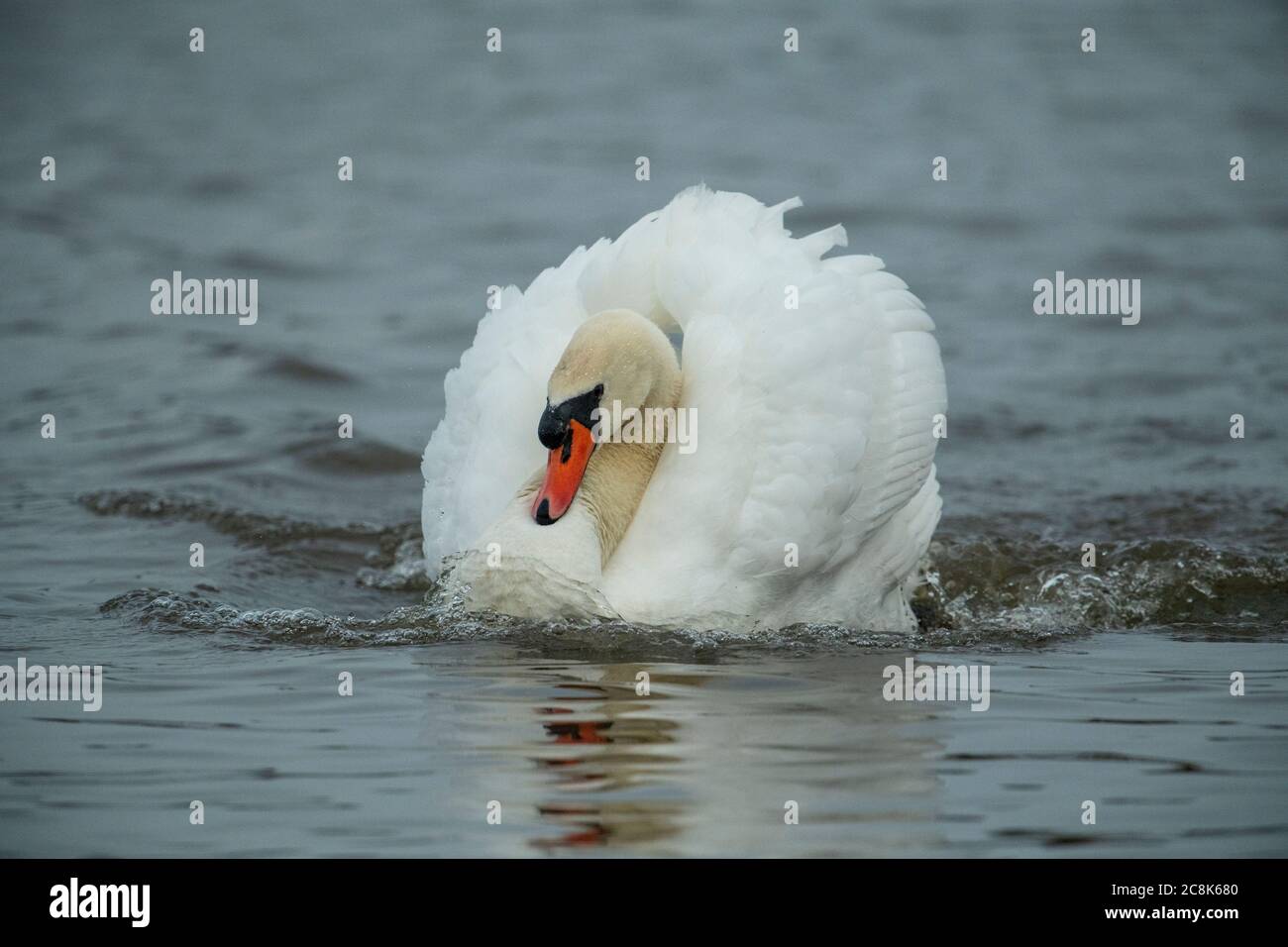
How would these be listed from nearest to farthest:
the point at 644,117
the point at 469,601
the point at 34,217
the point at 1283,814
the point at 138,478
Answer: the point at 1283,814
the point at 469,601
the point at 138,478
the point at 34,217
the point at 644,117

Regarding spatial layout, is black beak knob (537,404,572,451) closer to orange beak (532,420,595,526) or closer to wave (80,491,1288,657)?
orange beak (532,420,595,526)

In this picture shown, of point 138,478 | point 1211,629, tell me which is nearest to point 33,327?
point 138,478

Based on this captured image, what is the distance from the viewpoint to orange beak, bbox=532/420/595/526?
7.03 metres

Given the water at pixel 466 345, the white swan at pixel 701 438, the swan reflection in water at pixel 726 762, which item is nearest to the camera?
the swan reflection in water at pixel 726 762

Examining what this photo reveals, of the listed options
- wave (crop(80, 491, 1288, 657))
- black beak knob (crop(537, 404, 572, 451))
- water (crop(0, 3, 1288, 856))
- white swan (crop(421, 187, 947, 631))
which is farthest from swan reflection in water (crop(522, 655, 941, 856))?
black beak knob (crop(537, 404, 572, 451))

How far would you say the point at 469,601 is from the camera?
6.98 m

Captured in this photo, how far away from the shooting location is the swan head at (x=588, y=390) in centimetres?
705

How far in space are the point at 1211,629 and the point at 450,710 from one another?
345cm

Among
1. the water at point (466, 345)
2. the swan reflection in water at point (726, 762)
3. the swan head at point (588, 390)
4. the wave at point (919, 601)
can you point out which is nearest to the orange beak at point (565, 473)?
the swan head at point (588, 390)

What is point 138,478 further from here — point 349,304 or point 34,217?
point 34,217

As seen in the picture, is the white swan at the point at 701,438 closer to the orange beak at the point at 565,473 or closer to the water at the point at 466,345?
the orange beak at the point at 565,473

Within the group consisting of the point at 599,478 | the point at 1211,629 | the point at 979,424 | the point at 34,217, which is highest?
the point at 34,217

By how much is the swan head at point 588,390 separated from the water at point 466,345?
0.57 metres

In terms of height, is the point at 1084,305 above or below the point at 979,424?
above
